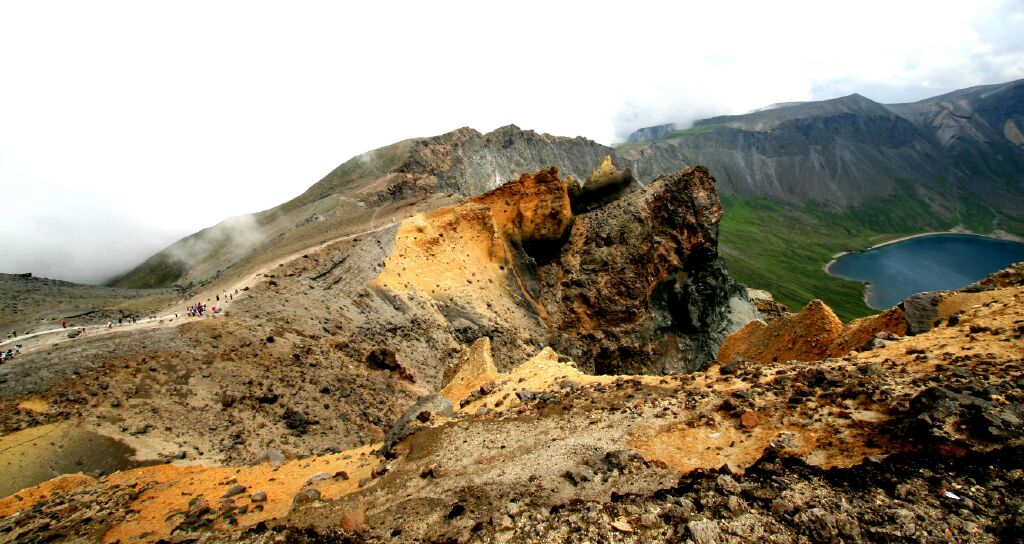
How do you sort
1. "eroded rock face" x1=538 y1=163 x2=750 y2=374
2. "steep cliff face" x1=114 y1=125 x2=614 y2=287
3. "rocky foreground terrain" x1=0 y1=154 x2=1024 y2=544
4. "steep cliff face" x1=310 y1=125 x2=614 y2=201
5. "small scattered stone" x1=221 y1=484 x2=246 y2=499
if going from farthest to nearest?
"steep cliff face" x1=310 y1=125 x2=614 y2=201 → "steep cliff face" x1=114 y1=125 x2=614 y2=287 → "eroded rock face" x1=538 y1=163 x2=750 y2=374 → "small scattered stone" x1=221 y1=484 x2=246 y2=499 → "rocky foreground terrain" x1=0 y1=154 x2=1024 y2=544

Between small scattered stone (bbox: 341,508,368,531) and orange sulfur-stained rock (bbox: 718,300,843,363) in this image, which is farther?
orange sulfur-stained rock (bbox: 718,300,843,363)

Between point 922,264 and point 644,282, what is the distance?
17300 centimetres

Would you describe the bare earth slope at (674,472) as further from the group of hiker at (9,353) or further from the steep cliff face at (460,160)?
the steep cliff face at (460,160)

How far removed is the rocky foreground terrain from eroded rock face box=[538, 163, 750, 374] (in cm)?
1502

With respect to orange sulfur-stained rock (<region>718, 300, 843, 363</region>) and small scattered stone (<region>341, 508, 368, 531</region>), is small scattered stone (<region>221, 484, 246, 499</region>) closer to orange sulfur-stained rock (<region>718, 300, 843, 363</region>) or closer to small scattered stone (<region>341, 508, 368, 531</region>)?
small scattered stone (<region>341, 508, 368, 531</region>)

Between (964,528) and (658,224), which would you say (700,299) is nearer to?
(658,224)

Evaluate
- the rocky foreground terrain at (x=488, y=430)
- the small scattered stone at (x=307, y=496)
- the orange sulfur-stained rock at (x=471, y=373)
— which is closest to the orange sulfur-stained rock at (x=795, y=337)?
the rocky foreground terrain at (x=488, y=430)

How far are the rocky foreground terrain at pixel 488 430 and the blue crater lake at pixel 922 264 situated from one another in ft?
425

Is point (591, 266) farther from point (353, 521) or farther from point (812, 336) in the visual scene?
point (353, 521)

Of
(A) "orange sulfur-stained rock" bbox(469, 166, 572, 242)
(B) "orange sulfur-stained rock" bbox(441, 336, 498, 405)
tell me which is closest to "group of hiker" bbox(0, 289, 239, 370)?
(B) "orange sulfur-stained rock" bbox(441, 336, 498, 405)

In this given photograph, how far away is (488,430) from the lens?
12930 mm

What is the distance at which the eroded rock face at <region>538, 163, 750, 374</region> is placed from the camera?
41781 millimetres

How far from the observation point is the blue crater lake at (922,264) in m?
128

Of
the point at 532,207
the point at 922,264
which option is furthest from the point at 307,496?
the point at 922,264
